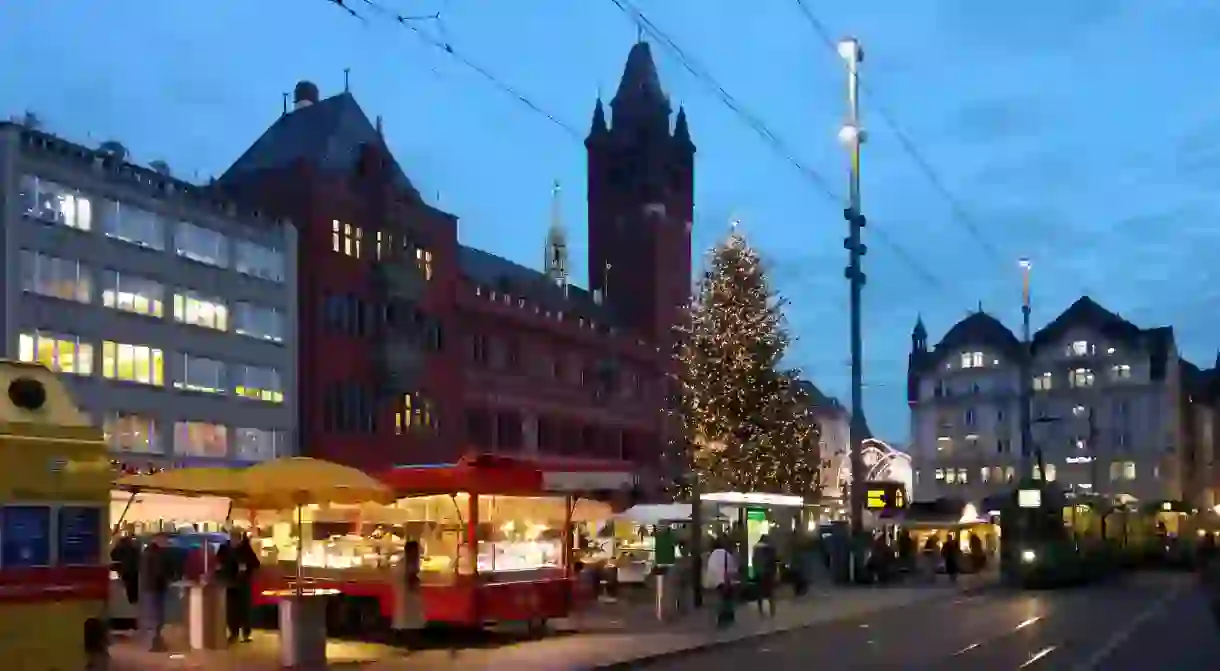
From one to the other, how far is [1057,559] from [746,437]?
11376mm

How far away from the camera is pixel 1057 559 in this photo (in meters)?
49.2

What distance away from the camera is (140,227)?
58312mm

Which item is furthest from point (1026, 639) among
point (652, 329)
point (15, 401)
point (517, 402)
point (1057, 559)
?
point (652, 329)

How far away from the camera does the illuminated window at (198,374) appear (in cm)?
6038

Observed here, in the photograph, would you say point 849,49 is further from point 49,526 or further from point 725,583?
point 49,526

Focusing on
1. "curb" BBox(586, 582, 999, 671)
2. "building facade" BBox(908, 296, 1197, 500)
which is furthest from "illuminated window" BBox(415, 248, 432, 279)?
"building facade" BBox(908, 296, 1197, 500)

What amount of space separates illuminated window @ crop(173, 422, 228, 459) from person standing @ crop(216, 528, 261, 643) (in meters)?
36.2

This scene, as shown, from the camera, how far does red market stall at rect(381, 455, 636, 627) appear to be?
24.8m

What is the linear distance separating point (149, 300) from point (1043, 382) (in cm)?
7156

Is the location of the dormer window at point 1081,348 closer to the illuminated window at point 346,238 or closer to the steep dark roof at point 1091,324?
the steep dark roof at point 1091,324

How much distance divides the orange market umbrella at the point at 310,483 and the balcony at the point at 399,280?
44272mm

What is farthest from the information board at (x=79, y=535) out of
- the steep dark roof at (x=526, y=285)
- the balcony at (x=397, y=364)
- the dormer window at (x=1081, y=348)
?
the dormer window at (x=1081, y=348)

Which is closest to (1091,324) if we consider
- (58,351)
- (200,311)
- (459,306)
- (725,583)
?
(459,306)

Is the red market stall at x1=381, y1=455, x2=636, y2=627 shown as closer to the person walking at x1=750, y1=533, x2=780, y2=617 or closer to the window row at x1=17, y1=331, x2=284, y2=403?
the person walking at x1=750, y1=533, x2=780, y2=617
